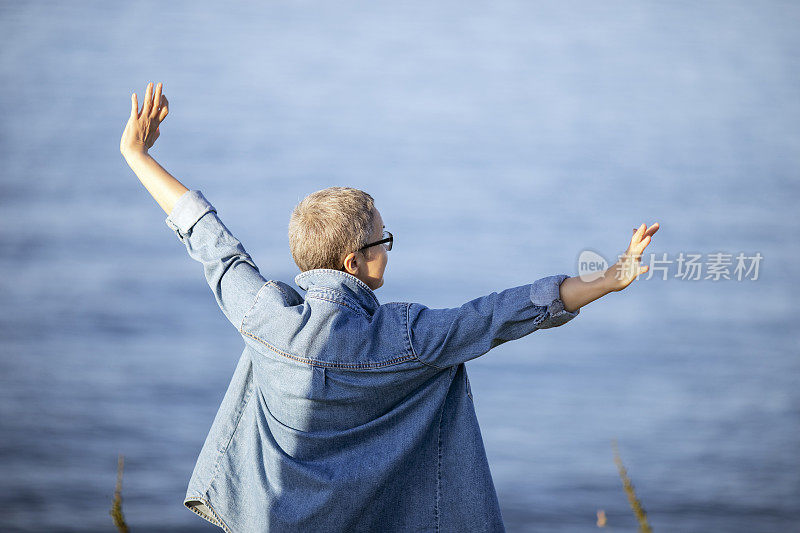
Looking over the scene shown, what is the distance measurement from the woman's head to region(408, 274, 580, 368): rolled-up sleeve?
0.51 feet

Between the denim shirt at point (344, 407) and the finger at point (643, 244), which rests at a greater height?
the finger at point (643, 244)

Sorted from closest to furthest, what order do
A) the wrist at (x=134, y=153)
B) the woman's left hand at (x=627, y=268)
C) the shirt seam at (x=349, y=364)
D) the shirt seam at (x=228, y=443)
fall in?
the woman's left hand at (x=627, y=268) → the shirt seam at (x=349, y=364) → the shirt seam at (x=228, y=443) → the wrist at (x=134, y=153)

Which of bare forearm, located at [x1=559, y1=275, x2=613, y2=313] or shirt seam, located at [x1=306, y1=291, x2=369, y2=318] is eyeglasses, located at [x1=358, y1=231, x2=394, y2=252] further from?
bare forearm, located at [x1=559, y1=275, x2=613, y2=313]

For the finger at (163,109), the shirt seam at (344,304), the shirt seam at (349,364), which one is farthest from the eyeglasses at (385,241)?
the finger at (163,109)

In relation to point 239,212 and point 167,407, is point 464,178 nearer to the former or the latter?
point 239,212

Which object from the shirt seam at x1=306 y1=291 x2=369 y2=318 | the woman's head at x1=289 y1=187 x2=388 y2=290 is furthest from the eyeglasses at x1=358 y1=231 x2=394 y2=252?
the shirt seam at x1=306 y1=291 x2=369 y2=318

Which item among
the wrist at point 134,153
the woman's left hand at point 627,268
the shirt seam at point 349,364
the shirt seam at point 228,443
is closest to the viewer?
the woman's left hand at point 627,268

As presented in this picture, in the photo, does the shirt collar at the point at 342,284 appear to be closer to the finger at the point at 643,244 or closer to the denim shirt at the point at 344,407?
the denim shirt at the point at 344,407

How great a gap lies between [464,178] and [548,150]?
1412 millimetres

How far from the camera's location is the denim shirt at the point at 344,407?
1.81 m

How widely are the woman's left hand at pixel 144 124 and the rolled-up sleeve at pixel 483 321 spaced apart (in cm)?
70

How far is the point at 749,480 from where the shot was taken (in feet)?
17.5

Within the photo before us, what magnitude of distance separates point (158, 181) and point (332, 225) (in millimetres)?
403

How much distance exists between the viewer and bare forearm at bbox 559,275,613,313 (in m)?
1.70
